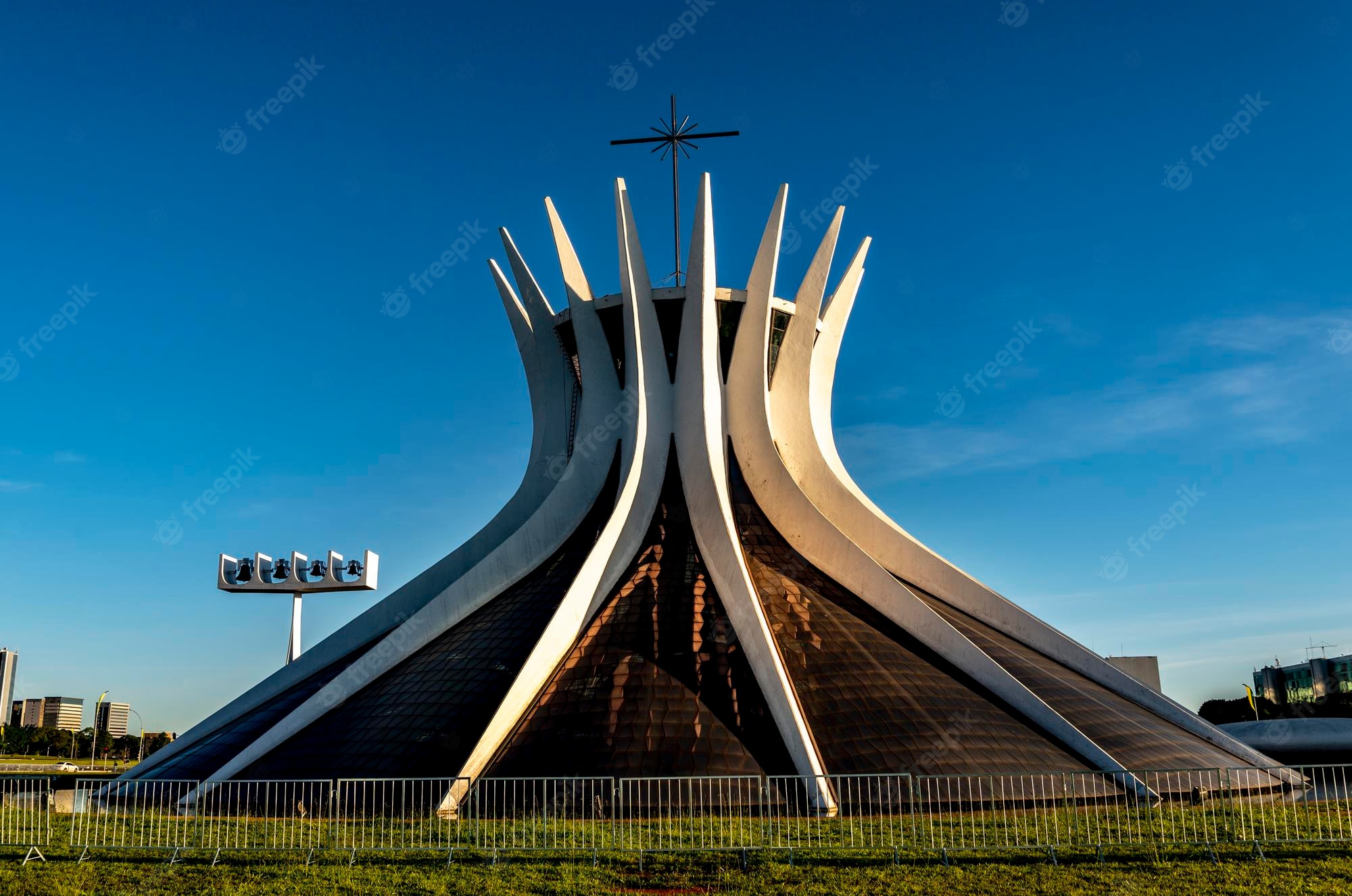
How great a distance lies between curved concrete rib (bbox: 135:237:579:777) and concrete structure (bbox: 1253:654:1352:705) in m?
74.7

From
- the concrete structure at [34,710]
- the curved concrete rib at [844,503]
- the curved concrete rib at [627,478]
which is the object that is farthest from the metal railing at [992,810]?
the concrete structure at [34,710]

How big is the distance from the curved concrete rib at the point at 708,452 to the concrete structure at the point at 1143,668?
1525cm

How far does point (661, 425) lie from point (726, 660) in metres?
7.60

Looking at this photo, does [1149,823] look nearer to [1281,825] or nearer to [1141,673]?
[1281,825]

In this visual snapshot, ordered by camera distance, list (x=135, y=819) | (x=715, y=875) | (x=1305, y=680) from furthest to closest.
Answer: (x=1305, y=680)
(x=135, y=819)
(x=715, y=875)

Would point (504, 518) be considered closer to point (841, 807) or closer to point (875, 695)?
point (875, 695)

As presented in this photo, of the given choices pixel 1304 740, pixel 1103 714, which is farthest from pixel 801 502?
pixel 1304 740

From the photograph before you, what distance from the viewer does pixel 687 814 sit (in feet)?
51.3

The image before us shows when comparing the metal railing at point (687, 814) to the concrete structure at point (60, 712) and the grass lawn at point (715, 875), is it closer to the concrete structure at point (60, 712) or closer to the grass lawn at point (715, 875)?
the grass lawn at point (715, 875)

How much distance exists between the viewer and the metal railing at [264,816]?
1307cm

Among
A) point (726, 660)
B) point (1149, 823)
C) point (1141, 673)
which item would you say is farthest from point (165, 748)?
point (1141, 673)

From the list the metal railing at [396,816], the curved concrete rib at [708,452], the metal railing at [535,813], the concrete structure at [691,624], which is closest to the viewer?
the metal railing at [396,816]

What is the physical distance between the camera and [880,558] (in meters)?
24.5

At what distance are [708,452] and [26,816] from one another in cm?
1500
